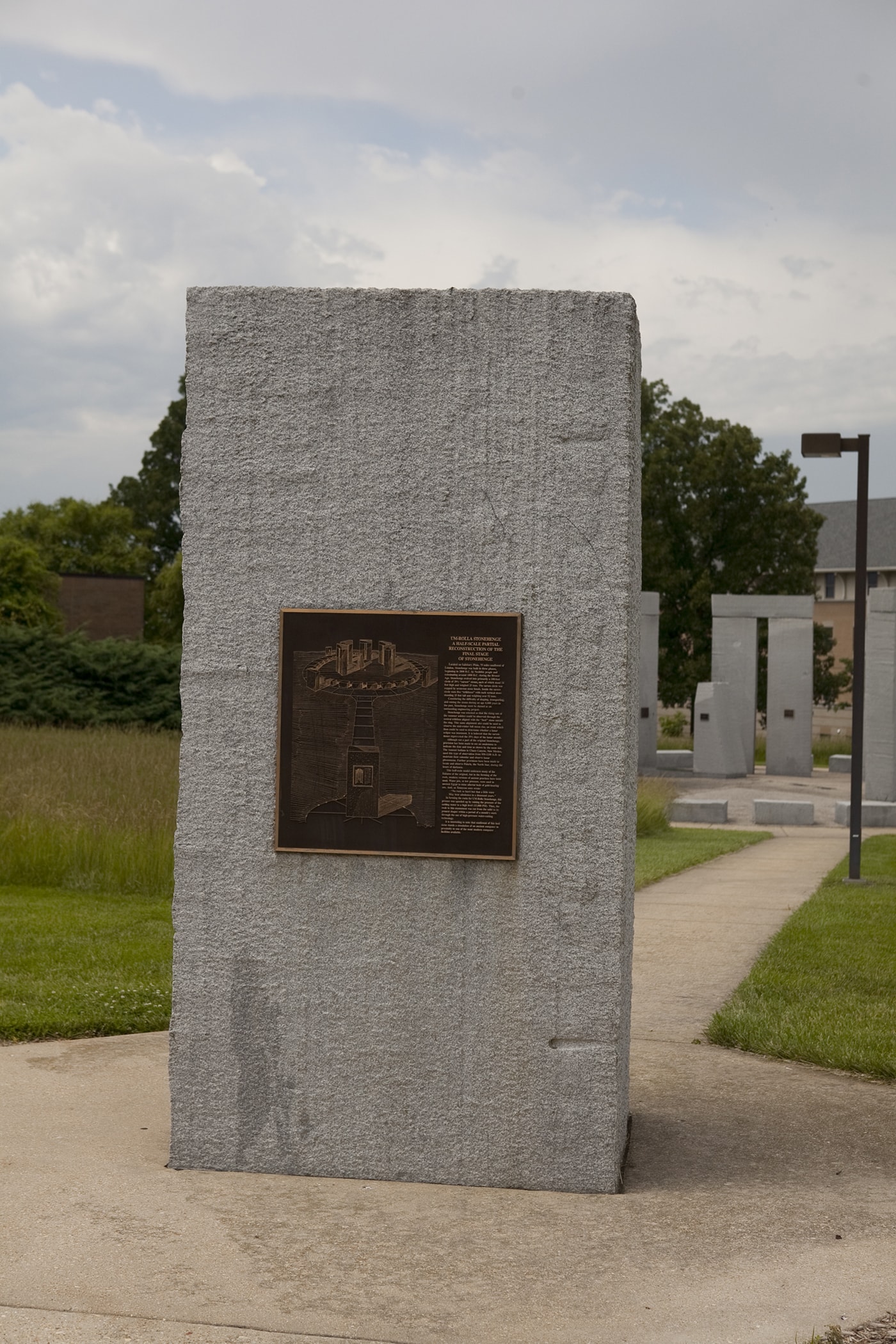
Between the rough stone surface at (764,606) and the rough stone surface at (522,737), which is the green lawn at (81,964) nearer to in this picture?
the rough stone surface at (522,737)

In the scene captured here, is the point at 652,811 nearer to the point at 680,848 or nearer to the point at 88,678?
the point at 680,848

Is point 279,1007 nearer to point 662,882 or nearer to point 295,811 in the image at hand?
point 295,811

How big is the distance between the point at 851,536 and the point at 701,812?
175 ft

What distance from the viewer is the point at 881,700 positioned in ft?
74.5

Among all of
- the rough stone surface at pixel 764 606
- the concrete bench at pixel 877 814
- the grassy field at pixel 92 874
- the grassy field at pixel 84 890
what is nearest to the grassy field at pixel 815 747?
the rough stone surface at pixel 764 606

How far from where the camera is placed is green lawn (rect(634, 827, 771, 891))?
45.3 ft

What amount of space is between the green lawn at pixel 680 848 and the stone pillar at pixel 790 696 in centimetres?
1284

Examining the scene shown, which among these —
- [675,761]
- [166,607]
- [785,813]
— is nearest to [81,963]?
[785,813]

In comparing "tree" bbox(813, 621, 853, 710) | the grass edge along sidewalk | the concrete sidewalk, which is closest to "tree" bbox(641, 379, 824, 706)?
"tree" bbox(813, 621, 853, 710)

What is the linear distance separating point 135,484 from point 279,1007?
54.3m

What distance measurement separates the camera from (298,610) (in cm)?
485

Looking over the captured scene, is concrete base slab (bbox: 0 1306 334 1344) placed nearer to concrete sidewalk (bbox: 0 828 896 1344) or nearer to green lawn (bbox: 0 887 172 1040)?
concrete sidewalk (bbox: 0 828 896 1344)

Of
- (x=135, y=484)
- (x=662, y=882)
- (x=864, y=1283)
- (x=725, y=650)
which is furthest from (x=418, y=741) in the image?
(x=135, y=484)

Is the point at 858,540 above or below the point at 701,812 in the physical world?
above
